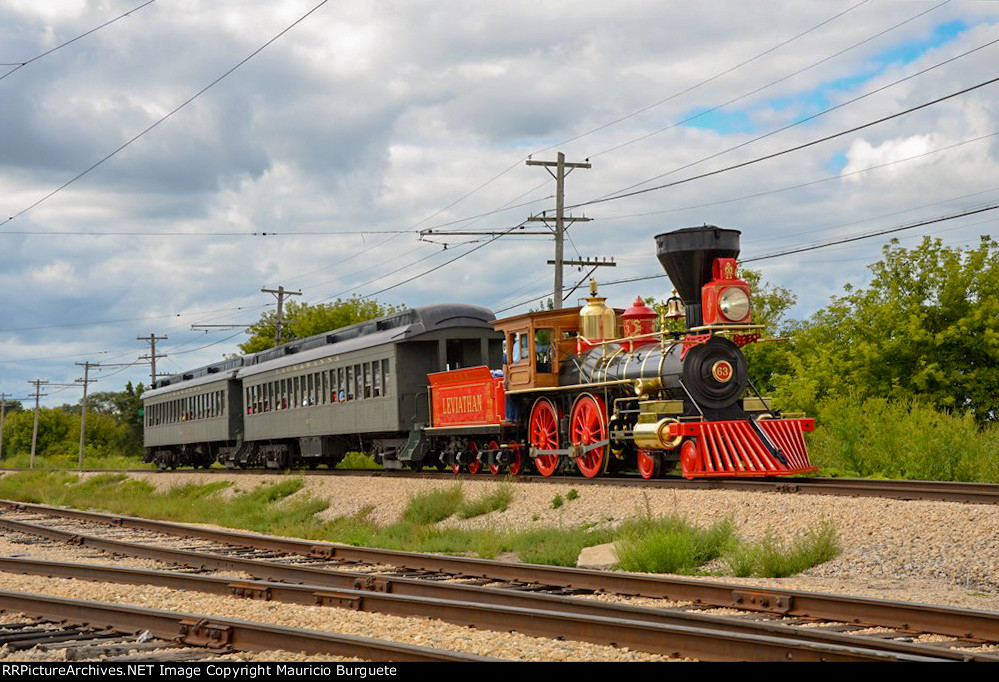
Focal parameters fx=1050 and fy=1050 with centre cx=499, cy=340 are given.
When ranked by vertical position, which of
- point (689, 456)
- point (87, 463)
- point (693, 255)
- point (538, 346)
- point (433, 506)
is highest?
point (693, 255)

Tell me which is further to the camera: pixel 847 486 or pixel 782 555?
pixel 847 486

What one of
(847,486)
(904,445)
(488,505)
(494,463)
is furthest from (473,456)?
(847,486)

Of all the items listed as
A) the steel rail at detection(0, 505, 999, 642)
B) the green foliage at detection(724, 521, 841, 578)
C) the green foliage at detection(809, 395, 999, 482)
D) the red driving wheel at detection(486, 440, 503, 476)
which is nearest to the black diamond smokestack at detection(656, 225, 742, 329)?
the green foliage at detection(809, 395, 999, 482)

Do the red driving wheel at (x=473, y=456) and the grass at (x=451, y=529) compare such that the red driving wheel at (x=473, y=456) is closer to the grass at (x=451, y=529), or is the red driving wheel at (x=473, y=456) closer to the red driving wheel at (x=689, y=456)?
the grass at (x=451, y=529)

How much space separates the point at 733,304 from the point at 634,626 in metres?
10.2

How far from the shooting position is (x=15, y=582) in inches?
414

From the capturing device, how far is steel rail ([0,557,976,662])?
19.0ft

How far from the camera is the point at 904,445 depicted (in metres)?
17.5

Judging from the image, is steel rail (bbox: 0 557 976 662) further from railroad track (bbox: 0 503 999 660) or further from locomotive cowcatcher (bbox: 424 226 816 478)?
locomotive cowcatcher (bbox: 424 226 816 478)

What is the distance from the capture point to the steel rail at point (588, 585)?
696 centimetres

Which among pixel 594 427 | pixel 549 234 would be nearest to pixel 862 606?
pixel 594 427

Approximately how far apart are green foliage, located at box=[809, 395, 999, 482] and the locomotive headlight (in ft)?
12.6

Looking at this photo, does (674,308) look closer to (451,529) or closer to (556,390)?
(556,390)

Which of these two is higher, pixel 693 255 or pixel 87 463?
pixel 693 255
